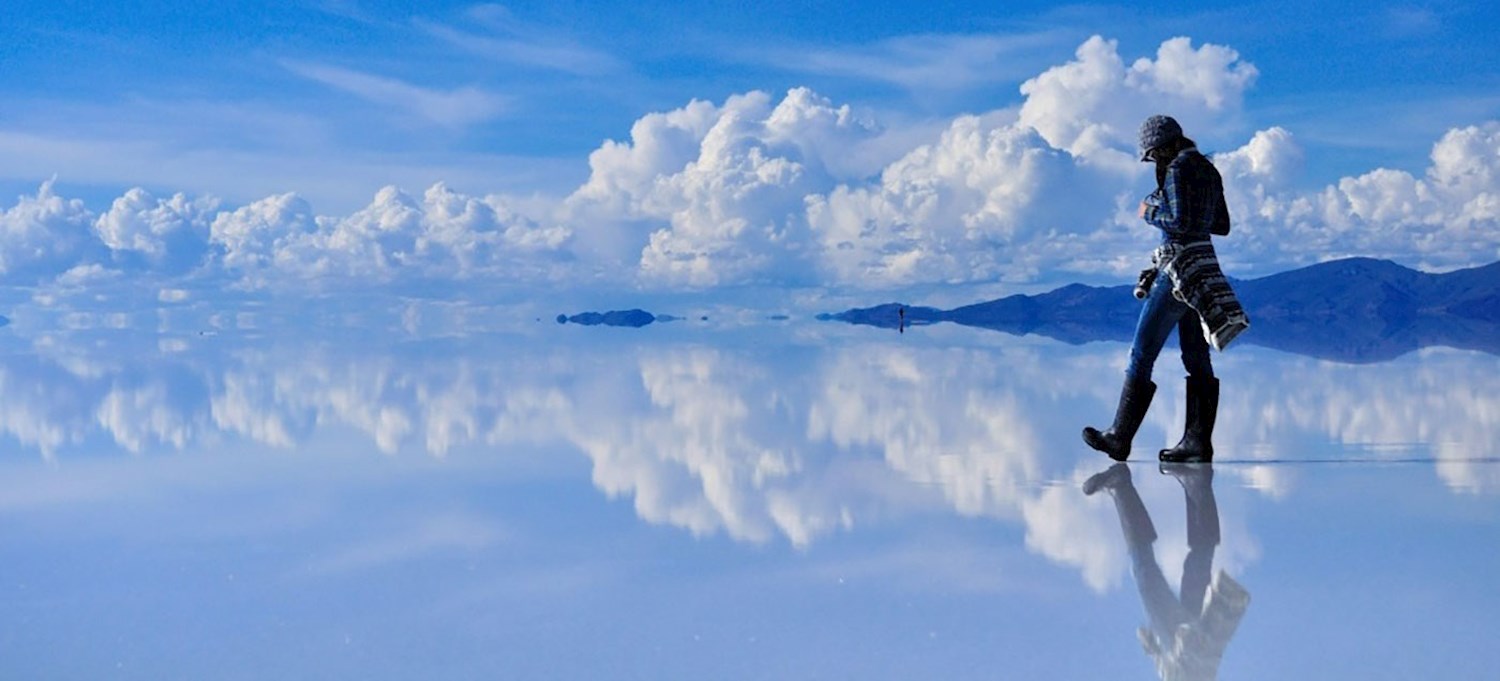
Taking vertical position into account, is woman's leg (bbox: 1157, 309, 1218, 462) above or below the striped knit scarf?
below

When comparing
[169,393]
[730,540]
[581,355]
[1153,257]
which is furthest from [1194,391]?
[581,355]

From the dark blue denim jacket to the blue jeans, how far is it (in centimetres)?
37

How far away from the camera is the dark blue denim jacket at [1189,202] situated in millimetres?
8086

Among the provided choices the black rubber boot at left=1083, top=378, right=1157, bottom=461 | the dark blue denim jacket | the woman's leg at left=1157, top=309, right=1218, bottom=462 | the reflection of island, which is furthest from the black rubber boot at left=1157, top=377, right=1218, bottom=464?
the reflection of island

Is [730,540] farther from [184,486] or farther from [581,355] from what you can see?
[581,355]

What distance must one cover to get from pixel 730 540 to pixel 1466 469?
5.03m

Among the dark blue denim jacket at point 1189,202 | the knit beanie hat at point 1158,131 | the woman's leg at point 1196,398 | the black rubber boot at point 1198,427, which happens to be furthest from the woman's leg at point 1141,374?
the knit beanie hat at point 1158,131

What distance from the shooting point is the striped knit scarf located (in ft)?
26.5

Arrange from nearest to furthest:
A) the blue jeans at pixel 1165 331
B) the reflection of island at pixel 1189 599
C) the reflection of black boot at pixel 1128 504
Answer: the reflection of island at pixel 1189 599
the reflection of black boot at pixel 1128 504
the blue jeans at pixel 1165 331

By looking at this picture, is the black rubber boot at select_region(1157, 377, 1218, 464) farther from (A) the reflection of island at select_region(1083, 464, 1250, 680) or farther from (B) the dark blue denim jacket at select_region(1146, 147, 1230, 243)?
(A) the reflection of island at select_region(1083, 464, 1250, 680)

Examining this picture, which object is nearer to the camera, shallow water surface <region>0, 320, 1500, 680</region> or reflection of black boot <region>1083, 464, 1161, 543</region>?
shallow water surface <region>0, 320, 1500, 680</region>

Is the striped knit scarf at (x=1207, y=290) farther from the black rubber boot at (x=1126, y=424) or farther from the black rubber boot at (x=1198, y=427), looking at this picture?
the black rubber boot at (x=1126, y=424)

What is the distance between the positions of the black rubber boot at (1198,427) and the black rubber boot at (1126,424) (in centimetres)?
25

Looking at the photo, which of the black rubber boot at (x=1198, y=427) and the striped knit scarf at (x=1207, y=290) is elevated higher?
the striped knit scarf at (x=1207, y=290)
